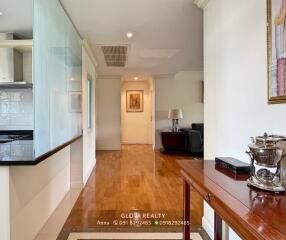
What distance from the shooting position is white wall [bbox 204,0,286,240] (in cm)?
146

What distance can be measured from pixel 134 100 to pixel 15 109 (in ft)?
19.9

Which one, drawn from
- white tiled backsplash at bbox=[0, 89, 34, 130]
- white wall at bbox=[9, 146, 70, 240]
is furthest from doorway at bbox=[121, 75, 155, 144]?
white wall at bbox=[9, 146, 70, 240]

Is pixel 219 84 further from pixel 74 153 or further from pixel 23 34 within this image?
pixel 23 34

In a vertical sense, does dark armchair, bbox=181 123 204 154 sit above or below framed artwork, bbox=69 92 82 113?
below

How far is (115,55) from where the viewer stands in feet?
16.0

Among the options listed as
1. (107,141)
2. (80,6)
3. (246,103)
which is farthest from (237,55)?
(107,141)

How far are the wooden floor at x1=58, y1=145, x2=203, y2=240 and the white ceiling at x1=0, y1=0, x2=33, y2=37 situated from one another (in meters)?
2.41

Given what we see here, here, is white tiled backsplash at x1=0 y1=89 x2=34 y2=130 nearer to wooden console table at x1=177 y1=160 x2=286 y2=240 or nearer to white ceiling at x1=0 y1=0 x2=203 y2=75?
white ceiling at x1=0 y1=0 x2=203 y2=75

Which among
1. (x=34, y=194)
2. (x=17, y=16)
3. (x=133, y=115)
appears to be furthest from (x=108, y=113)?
(x=34, y=194)

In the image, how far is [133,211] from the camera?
2.86 meters

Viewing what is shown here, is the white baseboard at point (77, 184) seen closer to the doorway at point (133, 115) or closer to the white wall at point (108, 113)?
the white wall at point (108, 113)

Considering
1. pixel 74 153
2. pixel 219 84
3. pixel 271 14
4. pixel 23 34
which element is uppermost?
pixel 23 34

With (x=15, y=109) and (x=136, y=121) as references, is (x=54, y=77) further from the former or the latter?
(x=136, y=121)

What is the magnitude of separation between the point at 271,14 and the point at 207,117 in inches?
50.1
